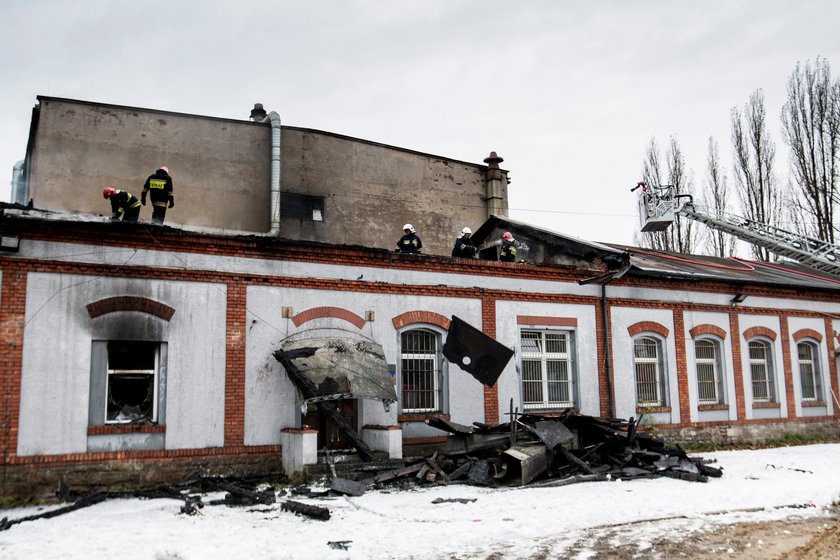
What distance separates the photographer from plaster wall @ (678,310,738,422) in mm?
17641

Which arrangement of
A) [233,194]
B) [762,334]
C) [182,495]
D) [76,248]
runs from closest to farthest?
[182,495]
[76,248]
[762,334]
[233,194]

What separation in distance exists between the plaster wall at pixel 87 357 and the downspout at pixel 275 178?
10600 mm

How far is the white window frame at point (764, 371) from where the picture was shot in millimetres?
19078

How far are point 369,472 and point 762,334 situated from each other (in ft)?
41.7

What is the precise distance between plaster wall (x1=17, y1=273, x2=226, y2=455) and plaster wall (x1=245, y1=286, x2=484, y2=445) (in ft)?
1.80

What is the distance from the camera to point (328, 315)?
1316 centimetres

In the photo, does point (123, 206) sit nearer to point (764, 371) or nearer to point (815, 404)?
point (764, 371)

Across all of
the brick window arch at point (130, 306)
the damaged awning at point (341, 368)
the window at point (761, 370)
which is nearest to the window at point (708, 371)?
the window at point (761, 370)

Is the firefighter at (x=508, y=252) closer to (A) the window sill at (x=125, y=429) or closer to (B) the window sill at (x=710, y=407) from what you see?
(B) the window sill at (x=710, y=407)

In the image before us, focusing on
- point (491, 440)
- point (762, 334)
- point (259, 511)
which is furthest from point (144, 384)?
point (762, 334)

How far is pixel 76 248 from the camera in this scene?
1123 cm

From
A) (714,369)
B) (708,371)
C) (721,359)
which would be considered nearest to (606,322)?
(708,371)

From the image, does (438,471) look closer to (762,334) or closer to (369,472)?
(369,472)

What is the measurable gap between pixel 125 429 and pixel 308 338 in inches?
132
